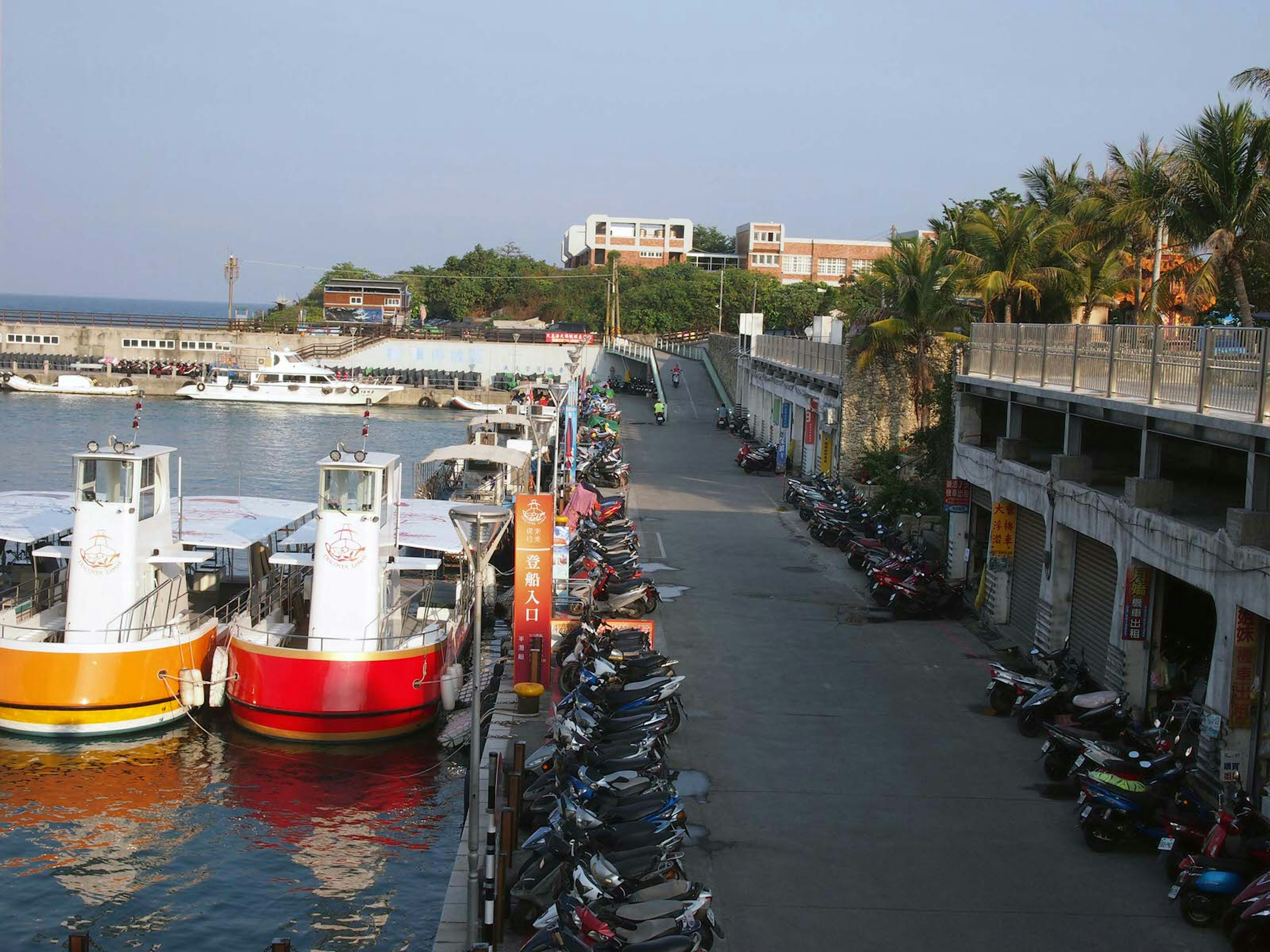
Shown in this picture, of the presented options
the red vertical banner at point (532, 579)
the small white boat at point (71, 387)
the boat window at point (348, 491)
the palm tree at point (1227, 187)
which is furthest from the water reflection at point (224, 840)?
the small white boat at point (71, 387)

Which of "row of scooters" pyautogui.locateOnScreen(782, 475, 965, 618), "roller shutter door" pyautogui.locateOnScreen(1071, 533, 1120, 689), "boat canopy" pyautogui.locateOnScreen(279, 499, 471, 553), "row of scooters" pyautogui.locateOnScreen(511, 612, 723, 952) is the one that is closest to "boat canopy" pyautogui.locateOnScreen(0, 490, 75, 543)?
"boat canopy" pyautogui.locateOnScreen(279, 499, 471, 553)

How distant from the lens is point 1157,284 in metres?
26.3

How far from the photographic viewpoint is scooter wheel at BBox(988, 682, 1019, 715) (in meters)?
14.8

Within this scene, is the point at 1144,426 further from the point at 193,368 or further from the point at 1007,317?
the point at 193,368

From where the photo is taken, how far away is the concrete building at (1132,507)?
1140 centimetres

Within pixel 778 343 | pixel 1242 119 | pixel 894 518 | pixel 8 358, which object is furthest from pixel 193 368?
pixel 1242 119

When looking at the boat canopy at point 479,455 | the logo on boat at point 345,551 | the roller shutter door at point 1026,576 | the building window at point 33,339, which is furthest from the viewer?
the building window at point 33,339

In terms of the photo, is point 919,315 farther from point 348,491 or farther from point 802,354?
point 348,491

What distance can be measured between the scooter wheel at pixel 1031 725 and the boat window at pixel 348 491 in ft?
28.5

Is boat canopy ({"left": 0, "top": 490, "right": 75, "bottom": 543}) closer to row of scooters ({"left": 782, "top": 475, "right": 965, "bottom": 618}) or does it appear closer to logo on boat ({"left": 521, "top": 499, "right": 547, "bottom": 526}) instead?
logo on boat ({"left": 521, "top": 499, "right": 547, "bottom": 526})

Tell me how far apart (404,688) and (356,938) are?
5127 mm

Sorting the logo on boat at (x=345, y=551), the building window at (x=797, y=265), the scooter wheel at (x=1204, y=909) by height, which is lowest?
the scooter wheel at (x=1204, y=909)

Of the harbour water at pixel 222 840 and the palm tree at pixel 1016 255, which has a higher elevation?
the palm tree at pixel 1016 255

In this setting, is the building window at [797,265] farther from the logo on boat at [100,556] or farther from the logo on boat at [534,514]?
the logo on boat at [100,556]
